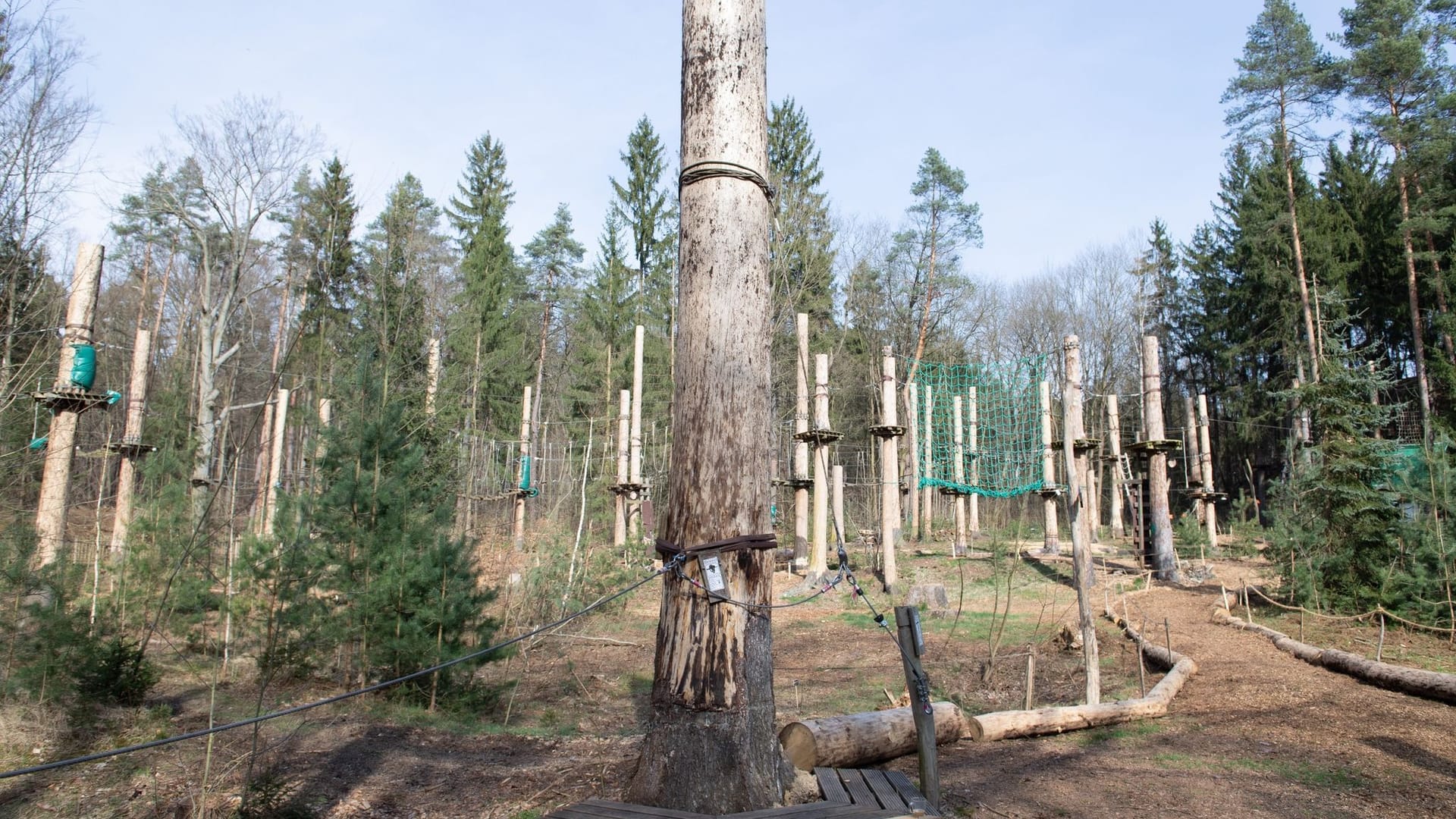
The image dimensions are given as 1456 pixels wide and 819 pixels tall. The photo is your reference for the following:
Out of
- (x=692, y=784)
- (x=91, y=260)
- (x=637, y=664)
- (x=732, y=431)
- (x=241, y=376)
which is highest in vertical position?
(x=241, y=376)

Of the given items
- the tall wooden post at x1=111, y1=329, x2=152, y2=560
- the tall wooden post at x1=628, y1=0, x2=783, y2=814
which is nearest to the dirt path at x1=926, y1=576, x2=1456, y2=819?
the tall wooden post at x1=628, y1=0, x2=783, y2=814

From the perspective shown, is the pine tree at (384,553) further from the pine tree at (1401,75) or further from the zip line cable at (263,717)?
the pine tree at (1401,75)

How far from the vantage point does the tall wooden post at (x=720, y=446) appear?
3.18m

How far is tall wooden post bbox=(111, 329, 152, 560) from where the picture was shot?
988cm

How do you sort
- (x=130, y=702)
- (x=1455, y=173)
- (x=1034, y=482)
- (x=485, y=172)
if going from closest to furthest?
(x=130, y=702) → (x=1034, y=482) → (x=1455, y=173) → (x=485, y=172)

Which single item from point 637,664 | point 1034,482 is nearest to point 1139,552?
point 1034,482

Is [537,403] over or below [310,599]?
over

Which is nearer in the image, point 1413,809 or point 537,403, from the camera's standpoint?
point 1413,809

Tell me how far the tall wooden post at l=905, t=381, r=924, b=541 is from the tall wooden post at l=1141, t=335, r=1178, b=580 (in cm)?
466

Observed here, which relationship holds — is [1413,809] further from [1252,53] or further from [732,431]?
[1252,53]

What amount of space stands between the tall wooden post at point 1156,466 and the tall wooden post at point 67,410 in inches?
562

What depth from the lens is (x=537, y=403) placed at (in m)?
27.3

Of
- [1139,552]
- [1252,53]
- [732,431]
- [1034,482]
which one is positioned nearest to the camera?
[732,431]

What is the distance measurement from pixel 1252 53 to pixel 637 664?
23.9 m
